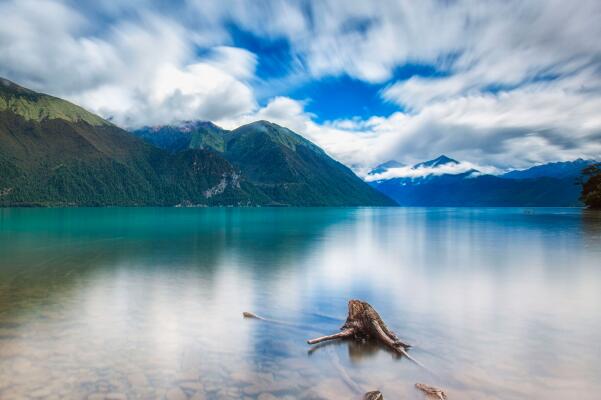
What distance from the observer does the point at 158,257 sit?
4503 centimetres

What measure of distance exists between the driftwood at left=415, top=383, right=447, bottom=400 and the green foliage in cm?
Result: 19144

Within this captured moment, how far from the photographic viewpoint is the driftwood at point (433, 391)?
38.8 feet

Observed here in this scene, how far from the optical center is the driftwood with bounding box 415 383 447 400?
11820mm

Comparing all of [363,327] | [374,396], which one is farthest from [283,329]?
[374,396]

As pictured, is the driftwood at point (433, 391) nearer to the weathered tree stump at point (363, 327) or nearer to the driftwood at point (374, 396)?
the driftwood at point (374, 396)

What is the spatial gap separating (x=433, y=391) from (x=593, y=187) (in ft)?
664

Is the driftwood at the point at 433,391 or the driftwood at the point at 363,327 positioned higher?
the driftwood at the point at 363,327

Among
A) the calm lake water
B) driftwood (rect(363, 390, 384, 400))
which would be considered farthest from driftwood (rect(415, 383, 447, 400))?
driftwood (rect(363, 390, 384, 400))

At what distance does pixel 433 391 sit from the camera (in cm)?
1208

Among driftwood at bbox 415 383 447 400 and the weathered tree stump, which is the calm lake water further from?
the weathered tree stump

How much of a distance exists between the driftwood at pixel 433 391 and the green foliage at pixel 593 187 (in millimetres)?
191439

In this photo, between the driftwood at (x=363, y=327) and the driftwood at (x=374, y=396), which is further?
the driftwood at (x=363, y=327)


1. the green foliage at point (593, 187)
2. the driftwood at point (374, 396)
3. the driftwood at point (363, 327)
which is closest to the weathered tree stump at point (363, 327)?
the driftwood at point (363, 327)

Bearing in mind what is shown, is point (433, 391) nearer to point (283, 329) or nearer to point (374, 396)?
point (374, 396)
